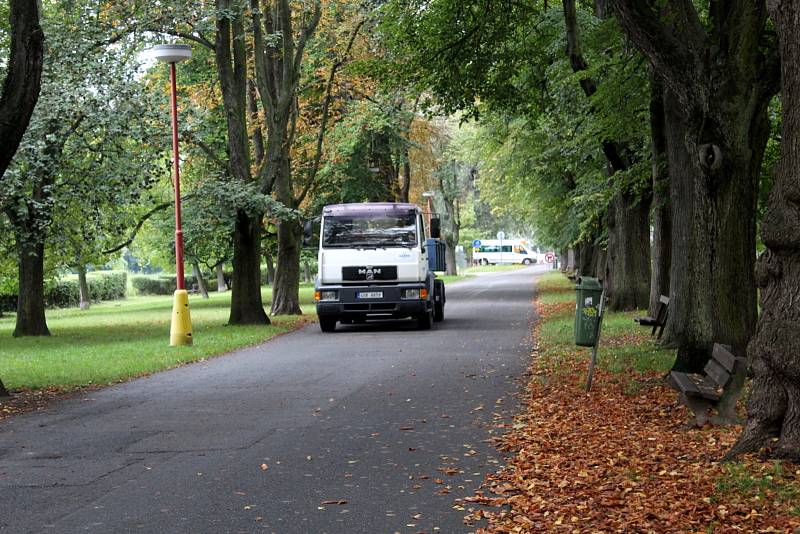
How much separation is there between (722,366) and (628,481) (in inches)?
85.1

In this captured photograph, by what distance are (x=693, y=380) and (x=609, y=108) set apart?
9596 mm

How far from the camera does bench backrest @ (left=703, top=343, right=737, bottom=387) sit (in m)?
8.49

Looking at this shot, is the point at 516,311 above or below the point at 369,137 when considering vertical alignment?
below

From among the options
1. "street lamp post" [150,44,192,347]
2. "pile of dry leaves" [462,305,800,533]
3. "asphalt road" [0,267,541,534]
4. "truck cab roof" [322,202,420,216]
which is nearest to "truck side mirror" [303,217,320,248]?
"truck cab roof" [322,202,420,216]

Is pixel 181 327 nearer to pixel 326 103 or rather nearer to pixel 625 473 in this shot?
pixel 326 103

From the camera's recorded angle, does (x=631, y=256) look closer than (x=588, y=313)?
No

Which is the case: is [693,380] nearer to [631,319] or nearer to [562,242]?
[631,319]

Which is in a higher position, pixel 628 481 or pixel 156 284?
pixel 156 284

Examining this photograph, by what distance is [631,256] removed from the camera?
2617 cm

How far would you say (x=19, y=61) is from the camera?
12406 millimetres

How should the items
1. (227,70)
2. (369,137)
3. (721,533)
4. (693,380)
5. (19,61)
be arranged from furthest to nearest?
1. (369,137)
2. (227,70)
3. (19,61)
4. (693,380)
5. (721,533)

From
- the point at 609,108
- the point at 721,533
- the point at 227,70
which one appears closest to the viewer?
the point at 721,533

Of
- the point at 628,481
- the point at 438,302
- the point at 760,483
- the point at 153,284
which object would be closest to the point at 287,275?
the point at 438,302

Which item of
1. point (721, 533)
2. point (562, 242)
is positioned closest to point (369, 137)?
point (562, 242)
